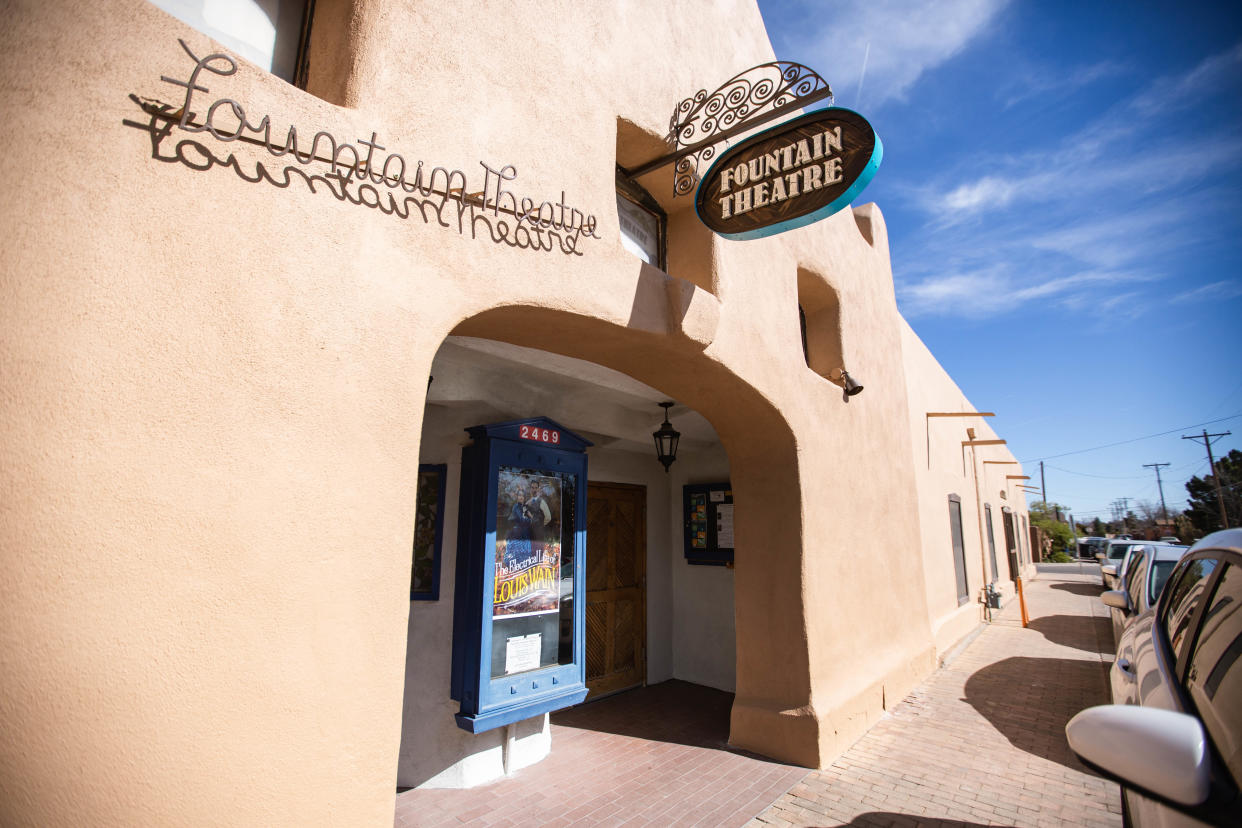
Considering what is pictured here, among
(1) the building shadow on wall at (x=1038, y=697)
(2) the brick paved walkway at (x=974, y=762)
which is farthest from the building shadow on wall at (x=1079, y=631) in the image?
(1) the building shadow on wall at (x=1038, y=697)

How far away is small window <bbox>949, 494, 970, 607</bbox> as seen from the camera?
10875 millimetres

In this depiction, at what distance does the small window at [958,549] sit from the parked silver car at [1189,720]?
9.17 metres

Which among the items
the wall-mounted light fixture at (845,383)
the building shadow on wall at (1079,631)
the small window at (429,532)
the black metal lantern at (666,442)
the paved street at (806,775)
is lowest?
the paved street at (806,775)

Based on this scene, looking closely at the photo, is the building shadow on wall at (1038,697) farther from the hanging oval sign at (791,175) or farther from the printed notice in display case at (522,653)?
the hanging oval sign at (791,175)

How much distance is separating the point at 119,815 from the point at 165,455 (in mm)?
1065

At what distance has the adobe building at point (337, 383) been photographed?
177 centimetres

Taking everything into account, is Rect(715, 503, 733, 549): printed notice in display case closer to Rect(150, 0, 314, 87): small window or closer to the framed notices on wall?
the framed notices on wall

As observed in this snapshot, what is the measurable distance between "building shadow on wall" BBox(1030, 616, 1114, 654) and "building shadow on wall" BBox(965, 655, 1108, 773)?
132 cm

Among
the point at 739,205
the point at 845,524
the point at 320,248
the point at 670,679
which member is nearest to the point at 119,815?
the point at 320,248

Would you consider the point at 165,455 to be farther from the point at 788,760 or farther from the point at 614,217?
the point at 788,760

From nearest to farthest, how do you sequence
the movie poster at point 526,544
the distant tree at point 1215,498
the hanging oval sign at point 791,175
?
the hanging oval sign at point 791,175
the movie poster at point 526,544
the distant tree at point 1215,498

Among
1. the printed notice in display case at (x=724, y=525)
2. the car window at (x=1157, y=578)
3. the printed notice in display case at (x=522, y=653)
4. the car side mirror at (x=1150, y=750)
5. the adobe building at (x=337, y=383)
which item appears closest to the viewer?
the car side mirror at (x=1150, y=750)

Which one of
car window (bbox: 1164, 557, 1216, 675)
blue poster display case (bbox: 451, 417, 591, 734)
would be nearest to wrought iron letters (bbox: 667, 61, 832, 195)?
blue poster display case (bbox: 451, 417, 591, 734)

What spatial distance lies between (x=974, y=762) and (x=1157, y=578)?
2856 millimetres
